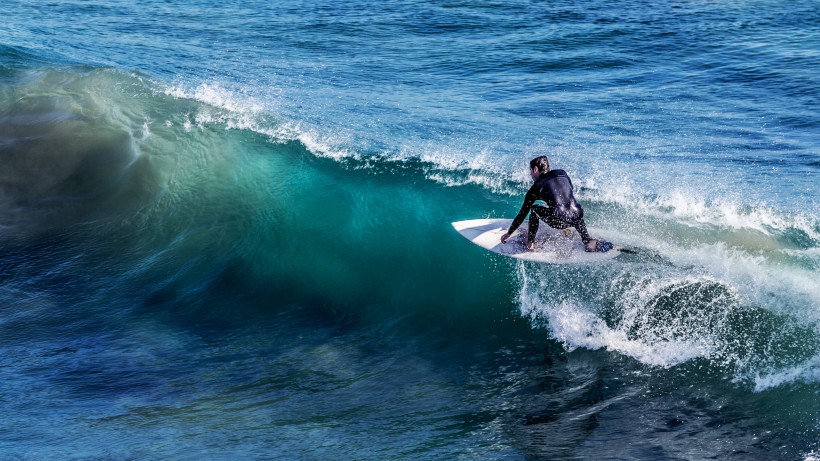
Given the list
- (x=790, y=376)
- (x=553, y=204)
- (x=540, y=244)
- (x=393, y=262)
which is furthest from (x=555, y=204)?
(x=790, y=376)

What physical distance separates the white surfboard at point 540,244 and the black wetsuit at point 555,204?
234mm

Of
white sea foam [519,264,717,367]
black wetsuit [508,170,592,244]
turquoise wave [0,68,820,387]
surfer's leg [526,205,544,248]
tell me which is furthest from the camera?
surfer's leg [526,205,544,248]

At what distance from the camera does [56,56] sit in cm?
2166

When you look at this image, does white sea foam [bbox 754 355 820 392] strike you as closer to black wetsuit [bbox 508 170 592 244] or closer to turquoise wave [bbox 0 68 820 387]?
turquoise wave [bbox 0 68 820 387]

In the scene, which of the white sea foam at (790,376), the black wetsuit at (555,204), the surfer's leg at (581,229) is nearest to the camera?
the white sea foam at (790,376)

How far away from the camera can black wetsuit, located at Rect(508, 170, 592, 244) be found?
11008 mm

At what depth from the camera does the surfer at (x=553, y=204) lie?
11008mm

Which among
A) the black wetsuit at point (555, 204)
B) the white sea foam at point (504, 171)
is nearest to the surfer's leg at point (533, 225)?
the black wetsuit at point (555, 204)

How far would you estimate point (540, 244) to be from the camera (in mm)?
11484

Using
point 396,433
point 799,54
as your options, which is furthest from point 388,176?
point 799,54

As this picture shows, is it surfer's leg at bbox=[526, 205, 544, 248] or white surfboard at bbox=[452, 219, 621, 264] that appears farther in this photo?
surfer's leg at bbox=[526, 205, 544, 248]

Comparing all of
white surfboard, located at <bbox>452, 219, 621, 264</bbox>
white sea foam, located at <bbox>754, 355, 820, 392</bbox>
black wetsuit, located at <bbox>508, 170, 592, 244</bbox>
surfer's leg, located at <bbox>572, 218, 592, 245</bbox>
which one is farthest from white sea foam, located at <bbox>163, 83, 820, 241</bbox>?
white sea foam, located at <bbox>754, 355, 820, 392</bbox>

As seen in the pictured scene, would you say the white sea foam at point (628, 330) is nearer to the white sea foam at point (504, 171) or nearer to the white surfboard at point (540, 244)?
the white surfboard at point (540, 244)

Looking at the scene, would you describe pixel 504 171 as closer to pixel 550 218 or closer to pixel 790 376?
pixel 550 218
